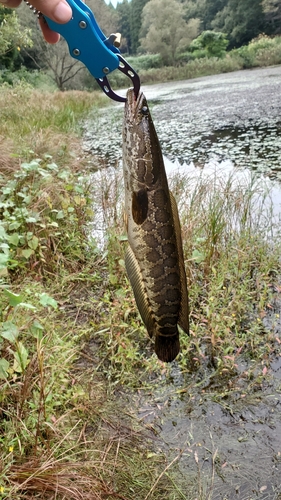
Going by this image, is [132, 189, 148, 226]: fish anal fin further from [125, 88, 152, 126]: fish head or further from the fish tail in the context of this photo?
the fish tail

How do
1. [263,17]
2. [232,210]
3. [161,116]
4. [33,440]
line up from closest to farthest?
1. [33,440]
2. [232,210]
3. [161,116]
4. [263,17]

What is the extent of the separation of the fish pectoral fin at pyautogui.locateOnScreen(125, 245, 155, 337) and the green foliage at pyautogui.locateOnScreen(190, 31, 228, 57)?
46073mm

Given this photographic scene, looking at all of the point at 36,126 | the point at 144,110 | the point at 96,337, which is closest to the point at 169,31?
the point at 36,126

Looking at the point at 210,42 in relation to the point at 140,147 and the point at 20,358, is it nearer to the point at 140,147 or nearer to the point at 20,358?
the point at 140,147

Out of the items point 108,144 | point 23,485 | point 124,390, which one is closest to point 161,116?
point 108,144

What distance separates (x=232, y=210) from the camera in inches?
195

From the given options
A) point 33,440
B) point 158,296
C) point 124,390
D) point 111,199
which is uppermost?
point 158,296

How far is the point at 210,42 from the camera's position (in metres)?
43.8

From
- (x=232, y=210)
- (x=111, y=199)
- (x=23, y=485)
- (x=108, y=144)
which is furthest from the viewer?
(x=108, y=144)

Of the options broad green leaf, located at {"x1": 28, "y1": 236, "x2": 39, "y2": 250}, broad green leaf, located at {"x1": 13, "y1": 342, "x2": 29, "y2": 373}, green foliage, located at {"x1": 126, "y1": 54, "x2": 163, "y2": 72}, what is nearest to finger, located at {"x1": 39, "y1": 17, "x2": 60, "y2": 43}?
broad green leaf, located at {"x1": 13, "y1": 342, "x2": 29, "y2": 373}

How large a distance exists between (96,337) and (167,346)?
177 cm

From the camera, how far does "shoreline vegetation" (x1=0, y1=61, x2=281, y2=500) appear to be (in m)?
2.21

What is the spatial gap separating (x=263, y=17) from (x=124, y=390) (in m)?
49.6

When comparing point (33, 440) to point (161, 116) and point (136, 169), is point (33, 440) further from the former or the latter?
point (161, 116)
